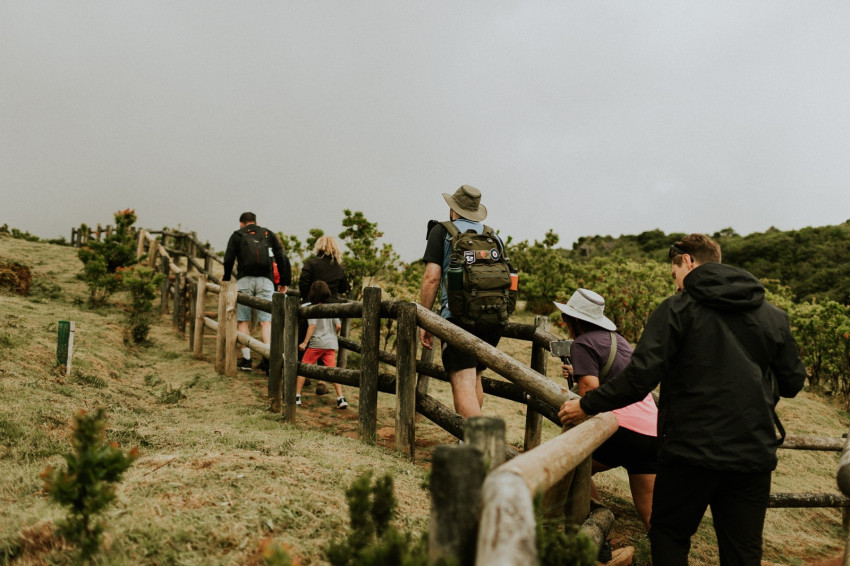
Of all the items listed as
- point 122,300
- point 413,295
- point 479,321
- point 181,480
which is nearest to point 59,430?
point 181,480

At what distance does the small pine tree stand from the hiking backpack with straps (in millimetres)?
2372

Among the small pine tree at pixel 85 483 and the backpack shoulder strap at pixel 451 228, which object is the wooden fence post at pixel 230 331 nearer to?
the backpack shoulder strap at pixel 451 228

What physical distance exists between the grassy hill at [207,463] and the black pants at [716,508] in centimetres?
93

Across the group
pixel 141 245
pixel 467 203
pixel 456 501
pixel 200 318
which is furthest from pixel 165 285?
pixel 456 501

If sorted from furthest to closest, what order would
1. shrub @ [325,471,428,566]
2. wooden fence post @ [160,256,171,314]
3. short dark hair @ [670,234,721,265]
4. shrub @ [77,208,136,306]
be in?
wooden fence post @ [160,256,171,314] → shrub @ [77,208,136,306] → short dark hair @ [670,234,721,265] → shrub @ [325,471,428,566]

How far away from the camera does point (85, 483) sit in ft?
6.08

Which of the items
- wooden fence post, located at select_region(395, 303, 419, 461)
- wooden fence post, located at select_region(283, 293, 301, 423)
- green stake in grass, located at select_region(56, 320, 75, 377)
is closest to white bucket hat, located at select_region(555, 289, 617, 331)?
wooden fence post, located at select_region(395, 303, 419, 461)

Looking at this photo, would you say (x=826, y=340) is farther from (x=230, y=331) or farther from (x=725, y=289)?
(x=230, y=331)

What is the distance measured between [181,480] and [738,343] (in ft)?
8.83

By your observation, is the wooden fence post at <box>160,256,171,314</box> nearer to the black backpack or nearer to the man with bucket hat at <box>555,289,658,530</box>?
the black backpack

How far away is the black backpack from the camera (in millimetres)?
7652

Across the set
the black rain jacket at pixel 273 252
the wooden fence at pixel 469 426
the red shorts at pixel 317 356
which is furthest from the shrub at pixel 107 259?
the red shorts at pixel 317 356

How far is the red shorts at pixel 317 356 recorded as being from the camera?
20.5 feet

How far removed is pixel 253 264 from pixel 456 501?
683cm
